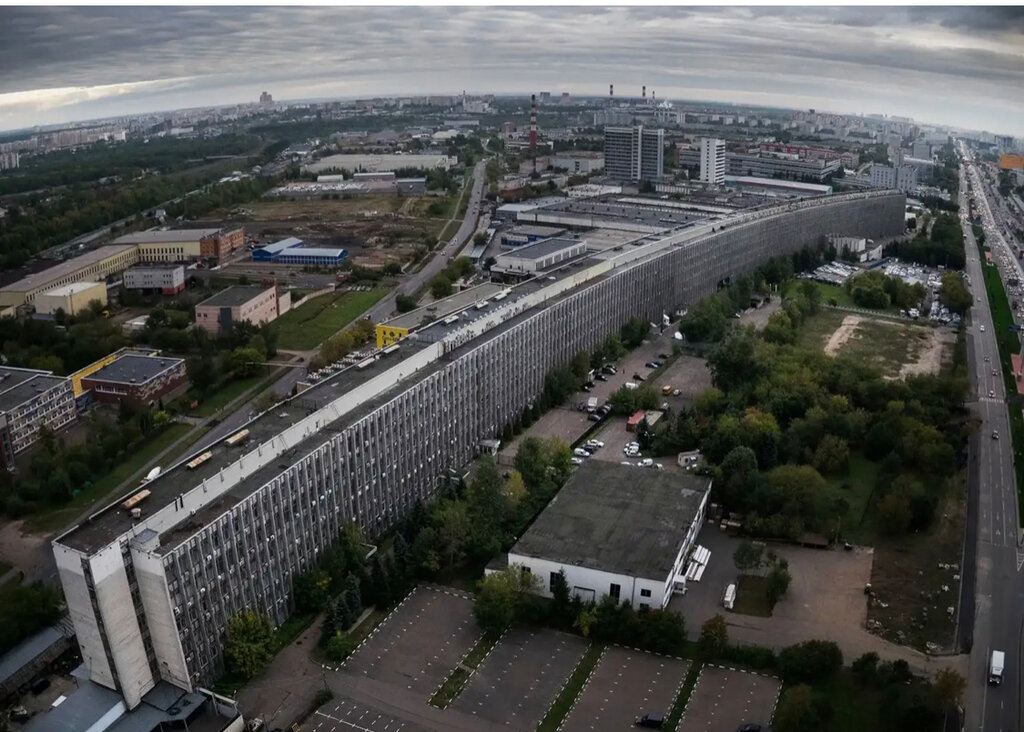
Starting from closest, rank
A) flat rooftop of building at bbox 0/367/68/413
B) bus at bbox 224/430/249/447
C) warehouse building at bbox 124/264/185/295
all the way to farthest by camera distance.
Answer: bus at bbox 224/430/249/447
flat rooftop of building at bbox 0/367/68/413
warehouse building at bbox 124/264/185/295

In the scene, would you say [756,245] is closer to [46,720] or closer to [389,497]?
[389,497]

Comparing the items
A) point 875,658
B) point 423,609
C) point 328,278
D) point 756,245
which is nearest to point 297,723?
point 423,609

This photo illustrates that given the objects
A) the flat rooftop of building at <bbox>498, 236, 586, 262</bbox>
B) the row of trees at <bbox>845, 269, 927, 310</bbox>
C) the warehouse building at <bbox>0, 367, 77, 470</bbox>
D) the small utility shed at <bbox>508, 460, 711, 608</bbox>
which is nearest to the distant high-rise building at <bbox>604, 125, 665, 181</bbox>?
the row of trees at <bbox>845, 269, 927, 310</bbox>

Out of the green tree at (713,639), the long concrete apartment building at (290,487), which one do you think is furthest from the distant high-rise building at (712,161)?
the green tree at (713,639)

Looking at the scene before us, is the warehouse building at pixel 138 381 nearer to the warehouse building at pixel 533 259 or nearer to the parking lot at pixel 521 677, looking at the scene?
the warehouse building at pixel 533 259

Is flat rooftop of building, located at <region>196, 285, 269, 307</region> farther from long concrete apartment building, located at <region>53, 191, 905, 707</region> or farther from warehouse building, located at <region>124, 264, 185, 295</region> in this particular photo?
long concrete apartment building, located at <region>53, 191, 905, 707</region>

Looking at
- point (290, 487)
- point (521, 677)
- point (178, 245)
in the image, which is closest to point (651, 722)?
point (521, 677)

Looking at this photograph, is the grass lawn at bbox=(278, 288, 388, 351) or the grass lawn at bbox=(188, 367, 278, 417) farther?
the grass lawn at bbox=(278, 288, 388, 351)
